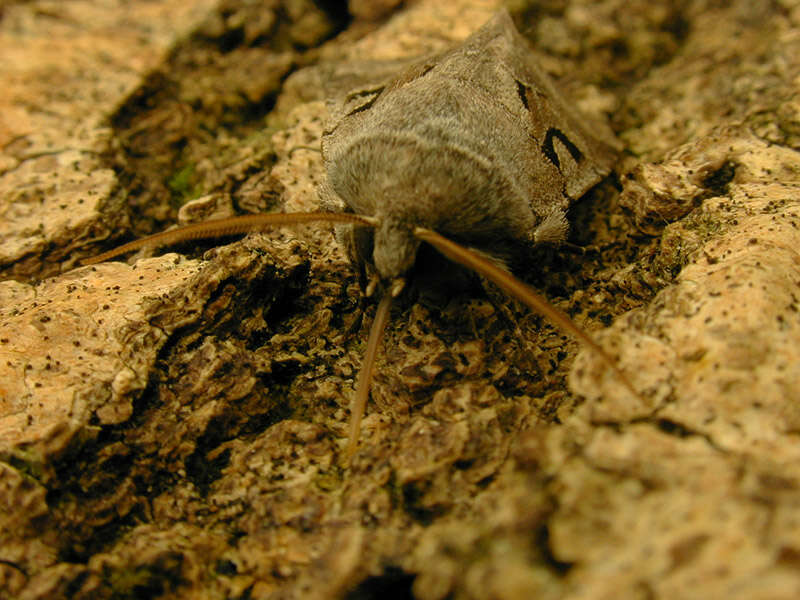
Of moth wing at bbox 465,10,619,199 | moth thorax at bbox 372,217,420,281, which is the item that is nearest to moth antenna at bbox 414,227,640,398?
moth thorax at bbox 372,217,420,281

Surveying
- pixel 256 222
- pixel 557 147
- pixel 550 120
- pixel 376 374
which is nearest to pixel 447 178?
pixel 256 222

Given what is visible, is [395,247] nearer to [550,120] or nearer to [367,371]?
[367,371]

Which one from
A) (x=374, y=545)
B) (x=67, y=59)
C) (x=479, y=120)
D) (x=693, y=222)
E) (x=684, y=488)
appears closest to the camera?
(x=684, y=488)

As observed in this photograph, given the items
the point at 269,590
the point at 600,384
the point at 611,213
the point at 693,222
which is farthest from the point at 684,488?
the point at 611,213

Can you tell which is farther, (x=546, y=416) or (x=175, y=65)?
(x=175, y=65)

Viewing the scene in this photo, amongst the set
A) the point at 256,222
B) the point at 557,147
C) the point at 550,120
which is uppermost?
the point at 256,222

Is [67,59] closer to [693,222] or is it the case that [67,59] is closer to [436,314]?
[436,314]

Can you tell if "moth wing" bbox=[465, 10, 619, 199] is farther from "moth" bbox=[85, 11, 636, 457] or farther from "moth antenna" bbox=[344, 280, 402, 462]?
"moth antenna" bbox=[344, 280, 402, 462]
